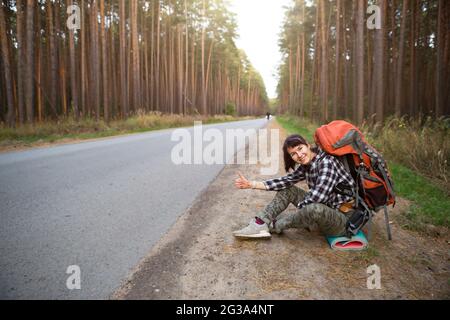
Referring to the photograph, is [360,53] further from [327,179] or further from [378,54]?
[327,179]

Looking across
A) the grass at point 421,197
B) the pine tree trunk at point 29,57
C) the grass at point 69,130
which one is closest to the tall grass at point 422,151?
the grass at point 421,197

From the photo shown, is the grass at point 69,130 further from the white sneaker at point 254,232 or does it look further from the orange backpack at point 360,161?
the orange backpack at point 360,161

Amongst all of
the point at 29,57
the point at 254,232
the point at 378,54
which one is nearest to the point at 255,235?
the point at 254,232

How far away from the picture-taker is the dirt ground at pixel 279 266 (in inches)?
82.6

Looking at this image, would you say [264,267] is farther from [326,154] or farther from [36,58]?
[36,58]

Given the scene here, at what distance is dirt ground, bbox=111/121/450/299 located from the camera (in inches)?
82.6

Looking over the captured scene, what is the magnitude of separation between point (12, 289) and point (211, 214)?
2.24 m

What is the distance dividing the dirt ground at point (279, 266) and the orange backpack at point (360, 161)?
0.56 meters

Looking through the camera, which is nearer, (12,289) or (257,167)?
(12,289)

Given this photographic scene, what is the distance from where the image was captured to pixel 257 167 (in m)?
6.67

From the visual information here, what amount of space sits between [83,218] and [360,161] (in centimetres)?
339

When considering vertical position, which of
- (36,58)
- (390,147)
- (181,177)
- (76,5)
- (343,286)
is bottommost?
(343,286)

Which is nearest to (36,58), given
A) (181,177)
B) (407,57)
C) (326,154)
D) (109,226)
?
(181,177)

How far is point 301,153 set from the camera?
3.01 metres
